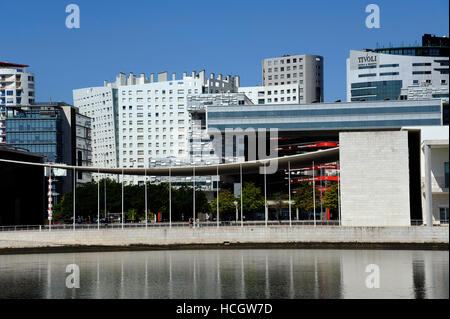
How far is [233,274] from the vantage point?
31.8 meters

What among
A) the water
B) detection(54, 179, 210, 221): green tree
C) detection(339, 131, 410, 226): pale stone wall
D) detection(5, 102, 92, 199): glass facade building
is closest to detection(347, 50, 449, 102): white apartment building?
detection(5, 102, 92, 199): glass facade building

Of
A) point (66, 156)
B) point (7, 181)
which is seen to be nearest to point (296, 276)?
point (7, 181)

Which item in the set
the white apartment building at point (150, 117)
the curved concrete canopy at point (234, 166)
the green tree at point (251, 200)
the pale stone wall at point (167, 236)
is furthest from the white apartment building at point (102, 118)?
the pale stone wall at point (167, 236)

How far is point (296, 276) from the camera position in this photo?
30.7m

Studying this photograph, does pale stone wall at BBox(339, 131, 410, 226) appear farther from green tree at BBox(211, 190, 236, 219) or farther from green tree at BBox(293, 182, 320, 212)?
green tree at BBox(211, 190, 236, 219)

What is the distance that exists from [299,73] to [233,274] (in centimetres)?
12098

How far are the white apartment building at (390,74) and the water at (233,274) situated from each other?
314 feet

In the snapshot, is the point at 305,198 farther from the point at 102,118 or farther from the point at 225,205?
the point at 102,118

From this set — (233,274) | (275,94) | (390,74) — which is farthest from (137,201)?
(390,74)

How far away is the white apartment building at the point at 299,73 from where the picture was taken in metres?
148

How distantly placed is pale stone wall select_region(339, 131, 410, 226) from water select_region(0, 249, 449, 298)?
167 inches

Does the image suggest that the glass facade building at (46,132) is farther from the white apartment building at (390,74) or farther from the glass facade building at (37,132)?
the white apartment building at (390,74)

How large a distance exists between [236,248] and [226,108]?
58.8 m
